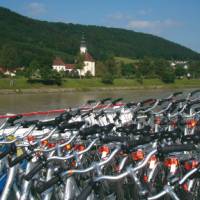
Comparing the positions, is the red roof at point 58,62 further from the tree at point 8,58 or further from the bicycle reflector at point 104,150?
the bicycle reflector at point 104,150

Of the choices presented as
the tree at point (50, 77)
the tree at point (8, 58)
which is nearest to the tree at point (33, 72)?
the tree at point (50, 77)

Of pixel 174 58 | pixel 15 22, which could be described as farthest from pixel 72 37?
pixel 174 58

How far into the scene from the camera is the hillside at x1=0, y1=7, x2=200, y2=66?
121175 mm

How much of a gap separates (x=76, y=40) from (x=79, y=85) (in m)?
76.7

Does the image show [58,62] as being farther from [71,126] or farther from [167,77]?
[71,126]

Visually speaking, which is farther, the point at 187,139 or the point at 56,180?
the point at 187,139

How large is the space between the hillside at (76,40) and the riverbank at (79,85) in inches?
1727

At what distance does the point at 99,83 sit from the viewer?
216 ft

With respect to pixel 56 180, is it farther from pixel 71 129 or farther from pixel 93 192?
pixel 71 129

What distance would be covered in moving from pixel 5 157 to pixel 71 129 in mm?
1056

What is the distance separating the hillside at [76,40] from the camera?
121175mm

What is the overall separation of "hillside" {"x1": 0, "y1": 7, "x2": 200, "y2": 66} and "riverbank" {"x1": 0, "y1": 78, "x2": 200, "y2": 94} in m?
43.9

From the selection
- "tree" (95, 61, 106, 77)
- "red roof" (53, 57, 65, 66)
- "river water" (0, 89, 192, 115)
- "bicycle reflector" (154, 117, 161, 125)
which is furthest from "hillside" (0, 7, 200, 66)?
"bicycle reflector" (154, 117, 161, 125)

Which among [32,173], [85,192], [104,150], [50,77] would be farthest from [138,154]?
[50,77]
